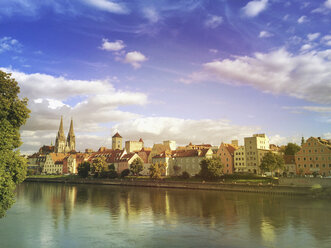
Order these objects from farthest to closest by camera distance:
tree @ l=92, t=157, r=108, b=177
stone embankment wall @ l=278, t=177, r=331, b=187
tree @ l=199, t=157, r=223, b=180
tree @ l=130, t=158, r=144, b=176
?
A: tree @ l=92, t=157, r=108, b=177
tree @ l=130, t=158, r=144, b=176
tree @ l=199, t=157, r=223, b=180
stone embankment wall @ l=278, t=177, r=331, b=187

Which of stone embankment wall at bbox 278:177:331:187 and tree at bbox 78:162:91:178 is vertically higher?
tree at bbox 78:162:91:178

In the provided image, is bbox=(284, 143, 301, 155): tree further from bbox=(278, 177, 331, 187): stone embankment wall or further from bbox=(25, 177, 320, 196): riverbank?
bbox=(25, 177, 320, 196): riverbank

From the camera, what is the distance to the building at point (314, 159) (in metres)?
83.0

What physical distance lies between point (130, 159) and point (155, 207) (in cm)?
7813

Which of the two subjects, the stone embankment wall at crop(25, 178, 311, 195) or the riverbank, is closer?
the riverbank

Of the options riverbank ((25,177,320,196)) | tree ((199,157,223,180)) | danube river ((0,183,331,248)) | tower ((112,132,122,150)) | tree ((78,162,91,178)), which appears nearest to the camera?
danube river ((0,183,331,248))

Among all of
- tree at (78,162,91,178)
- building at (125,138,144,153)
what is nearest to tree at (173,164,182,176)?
tree at (78,162,91,178)

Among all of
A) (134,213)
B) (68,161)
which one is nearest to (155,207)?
(134,213)

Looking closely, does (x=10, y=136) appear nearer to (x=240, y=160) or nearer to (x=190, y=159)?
(x=240, y=160)

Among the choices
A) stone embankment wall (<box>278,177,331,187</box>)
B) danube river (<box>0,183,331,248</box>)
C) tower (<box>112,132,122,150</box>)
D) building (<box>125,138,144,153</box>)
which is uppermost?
tower (<box>112,132,122,150</box>)

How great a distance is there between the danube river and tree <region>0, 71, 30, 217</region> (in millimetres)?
6350

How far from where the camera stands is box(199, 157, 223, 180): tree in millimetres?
87062

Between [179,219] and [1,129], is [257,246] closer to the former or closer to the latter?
[179,219]

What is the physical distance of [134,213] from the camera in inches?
1884
